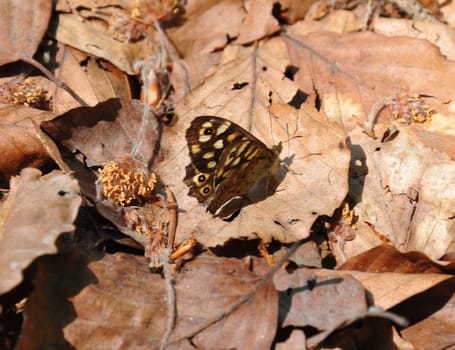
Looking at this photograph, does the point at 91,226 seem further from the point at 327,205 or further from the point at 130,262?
the point at 327,205

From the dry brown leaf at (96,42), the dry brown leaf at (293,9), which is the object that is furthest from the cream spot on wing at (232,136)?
the dry brown leaf at (293,9)

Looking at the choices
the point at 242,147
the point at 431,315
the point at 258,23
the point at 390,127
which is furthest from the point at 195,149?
the point at 431,315

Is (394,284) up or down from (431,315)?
up

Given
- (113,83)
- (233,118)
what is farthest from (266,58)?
(113,83)

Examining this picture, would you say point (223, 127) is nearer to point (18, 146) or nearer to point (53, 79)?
point (18, 146)

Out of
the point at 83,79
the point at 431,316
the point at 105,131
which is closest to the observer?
the point at 431,316
